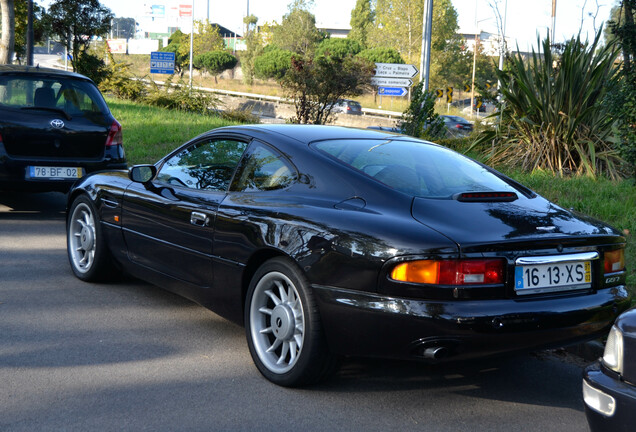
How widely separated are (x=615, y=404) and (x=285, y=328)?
72.5 inches

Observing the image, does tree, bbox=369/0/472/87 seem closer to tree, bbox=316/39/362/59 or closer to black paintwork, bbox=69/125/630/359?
tree, bbox=316/39/362/59

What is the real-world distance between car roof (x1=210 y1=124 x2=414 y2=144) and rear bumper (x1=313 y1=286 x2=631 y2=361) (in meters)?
1.21

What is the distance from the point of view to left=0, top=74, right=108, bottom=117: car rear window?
8.62 meters

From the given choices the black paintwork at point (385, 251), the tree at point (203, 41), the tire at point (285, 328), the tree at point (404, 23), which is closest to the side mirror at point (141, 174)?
the black paintwork at point (385, 251)

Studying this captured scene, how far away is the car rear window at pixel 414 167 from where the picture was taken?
4.16 m

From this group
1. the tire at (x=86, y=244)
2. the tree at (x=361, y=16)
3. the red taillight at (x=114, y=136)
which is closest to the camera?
the tire at (x=86, y=244)

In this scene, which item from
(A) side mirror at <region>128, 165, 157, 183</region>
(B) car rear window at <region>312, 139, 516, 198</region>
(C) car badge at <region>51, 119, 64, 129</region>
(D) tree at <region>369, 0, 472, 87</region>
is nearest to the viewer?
(B) car rear window at <region>312, 139, 516, 198</region>

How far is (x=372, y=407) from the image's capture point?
149 inches

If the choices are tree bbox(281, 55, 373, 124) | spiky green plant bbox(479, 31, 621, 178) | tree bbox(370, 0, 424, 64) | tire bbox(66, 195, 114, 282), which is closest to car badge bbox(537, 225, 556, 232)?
tire bbox(66, 195, 114, 282)

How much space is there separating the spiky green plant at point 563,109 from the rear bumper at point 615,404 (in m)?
8.26

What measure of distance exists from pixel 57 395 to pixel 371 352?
1.58 m

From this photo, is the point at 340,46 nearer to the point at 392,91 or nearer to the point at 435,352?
the point at 392,91

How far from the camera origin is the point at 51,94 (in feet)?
29.1

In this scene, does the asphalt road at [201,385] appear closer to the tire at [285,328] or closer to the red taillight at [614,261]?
the tire at [285,328]
